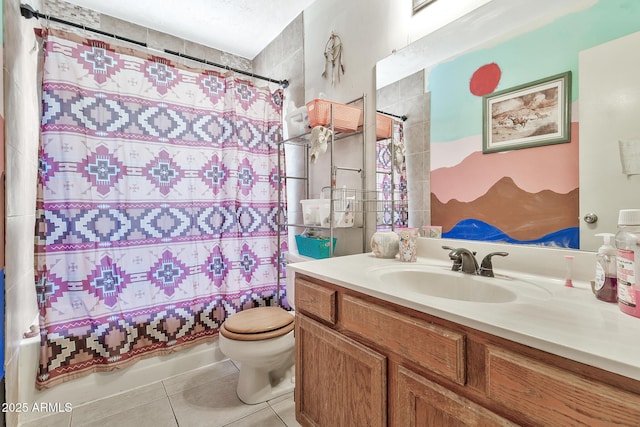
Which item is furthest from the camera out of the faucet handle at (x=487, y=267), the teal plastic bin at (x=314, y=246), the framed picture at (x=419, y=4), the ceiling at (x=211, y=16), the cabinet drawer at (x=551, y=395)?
the ceiling at (x=211, y=16)

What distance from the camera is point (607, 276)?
0.71 meters

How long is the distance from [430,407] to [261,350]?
0.94 m

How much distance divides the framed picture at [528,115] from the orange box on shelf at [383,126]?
46cm

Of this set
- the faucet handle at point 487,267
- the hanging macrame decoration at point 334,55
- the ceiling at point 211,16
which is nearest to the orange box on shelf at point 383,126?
the hanging macrame decoration at point 334,55

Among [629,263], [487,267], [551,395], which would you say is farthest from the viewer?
[487,267]

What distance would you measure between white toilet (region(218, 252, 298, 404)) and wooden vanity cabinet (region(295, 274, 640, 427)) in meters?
0.30

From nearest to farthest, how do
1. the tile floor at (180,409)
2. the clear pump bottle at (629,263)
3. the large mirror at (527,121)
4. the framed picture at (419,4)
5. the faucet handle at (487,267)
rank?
1. the clear pump bottle at (629,263)
2. the large mirror at (527,121)
3. the faucet handle at (487,267)
4. the framed picture at (419,4)
5. the tile floor at (180,409)

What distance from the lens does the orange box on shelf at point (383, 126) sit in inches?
57.8

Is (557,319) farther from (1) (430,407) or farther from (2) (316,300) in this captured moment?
(2) (316,300)

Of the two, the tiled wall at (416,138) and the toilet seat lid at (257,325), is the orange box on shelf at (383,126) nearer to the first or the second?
the tiled wall at (416,138)

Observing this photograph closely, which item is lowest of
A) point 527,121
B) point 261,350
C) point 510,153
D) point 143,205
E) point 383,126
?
point 261,350

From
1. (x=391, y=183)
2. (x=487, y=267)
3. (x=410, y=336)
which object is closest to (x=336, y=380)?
(x=410, y=336)

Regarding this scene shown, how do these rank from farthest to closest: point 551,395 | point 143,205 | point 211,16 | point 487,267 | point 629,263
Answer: point 211,16 < point 143,205 < point 487,267 < point 629,263 < point 551,395

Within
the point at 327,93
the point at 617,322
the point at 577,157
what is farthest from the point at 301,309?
the point at 327,93
